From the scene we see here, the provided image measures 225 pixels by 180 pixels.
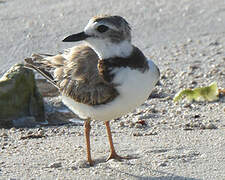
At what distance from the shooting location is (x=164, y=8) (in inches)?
397

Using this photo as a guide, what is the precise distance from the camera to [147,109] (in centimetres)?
700

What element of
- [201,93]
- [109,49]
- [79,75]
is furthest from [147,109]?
[109,49]

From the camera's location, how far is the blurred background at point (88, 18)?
894cm

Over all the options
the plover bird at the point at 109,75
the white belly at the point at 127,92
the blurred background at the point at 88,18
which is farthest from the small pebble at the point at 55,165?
the blurred background at the point at 88,18

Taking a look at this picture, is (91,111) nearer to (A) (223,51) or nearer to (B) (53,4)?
(A) (223,51)

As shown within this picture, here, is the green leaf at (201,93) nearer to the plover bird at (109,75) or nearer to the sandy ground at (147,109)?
the sandy ground at (147,109)

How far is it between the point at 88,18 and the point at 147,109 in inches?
121

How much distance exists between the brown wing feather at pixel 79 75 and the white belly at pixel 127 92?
0.06 metres

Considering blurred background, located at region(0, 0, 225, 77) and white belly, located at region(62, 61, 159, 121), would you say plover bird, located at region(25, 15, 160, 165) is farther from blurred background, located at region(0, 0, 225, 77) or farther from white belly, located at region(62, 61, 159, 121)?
blurred background, located at region(0, 0, 225, 77)

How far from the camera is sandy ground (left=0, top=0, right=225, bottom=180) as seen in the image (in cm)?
541

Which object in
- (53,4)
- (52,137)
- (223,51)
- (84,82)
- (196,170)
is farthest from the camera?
(53,4)

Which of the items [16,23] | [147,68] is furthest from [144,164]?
[16,23]

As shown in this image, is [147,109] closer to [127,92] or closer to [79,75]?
[79,75]

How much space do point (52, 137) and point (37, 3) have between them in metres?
4.34
